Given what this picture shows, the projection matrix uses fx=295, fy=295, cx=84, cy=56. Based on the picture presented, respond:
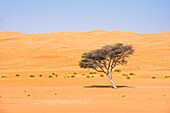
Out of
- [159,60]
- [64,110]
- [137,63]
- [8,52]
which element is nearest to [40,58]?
[8,52]

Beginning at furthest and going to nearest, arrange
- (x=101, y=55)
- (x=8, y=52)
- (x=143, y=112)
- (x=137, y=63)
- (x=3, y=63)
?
(x=8, y=52)
(x=3, y=63)
(x=137, y=63)
(x=101, y=55)
(x=143, y=112)

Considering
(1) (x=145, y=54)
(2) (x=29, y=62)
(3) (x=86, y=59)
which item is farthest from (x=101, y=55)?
(1) (x=145, y=54)

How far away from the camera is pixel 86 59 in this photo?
26.5 metres

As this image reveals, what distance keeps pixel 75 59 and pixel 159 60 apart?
1908cm

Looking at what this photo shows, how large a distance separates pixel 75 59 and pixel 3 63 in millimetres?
16393

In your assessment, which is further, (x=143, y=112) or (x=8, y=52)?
(x=8, y=52)

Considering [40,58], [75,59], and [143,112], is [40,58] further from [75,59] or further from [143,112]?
[143,112]

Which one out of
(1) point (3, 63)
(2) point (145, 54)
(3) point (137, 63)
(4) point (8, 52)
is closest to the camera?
(3) point (137, 63)

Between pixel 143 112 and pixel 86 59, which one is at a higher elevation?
pixel 86 59

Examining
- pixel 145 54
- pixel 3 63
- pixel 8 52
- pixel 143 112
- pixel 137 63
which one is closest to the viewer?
pixel 143 112

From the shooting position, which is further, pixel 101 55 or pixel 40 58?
pixel 40 58

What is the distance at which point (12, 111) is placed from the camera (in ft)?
41.4

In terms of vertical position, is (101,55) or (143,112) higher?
(101,55)

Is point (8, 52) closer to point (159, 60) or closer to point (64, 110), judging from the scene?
point (159, 60)
